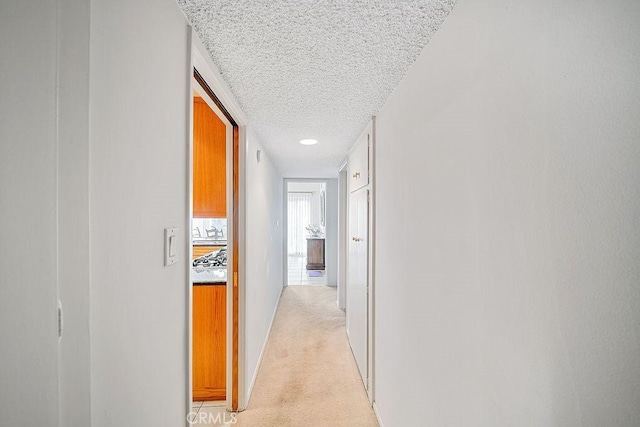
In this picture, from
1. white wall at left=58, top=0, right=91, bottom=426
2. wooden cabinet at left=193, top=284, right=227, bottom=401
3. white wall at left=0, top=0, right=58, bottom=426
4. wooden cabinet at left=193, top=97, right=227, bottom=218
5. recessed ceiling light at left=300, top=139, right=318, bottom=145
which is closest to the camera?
white wall at left=0, top=0, right=58, bottom=426

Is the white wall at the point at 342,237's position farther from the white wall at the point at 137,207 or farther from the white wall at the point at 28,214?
the white wall at the point at 28,214

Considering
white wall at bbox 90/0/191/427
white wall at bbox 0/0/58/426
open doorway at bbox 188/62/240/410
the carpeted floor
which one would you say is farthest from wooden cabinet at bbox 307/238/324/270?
white wall at bbox 0/0/58/426

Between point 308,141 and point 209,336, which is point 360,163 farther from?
point 209,336

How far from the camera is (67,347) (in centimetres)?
56

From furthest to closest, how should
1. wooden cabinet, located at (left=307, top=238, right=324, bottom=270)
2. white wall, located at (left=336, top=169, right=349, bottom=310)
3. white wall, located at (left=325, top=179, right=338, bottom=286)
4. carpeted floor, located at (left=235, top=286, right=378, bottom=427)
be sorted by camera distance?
wooden cabinet, located at (left=307, top=238, right=324, bottom=270)
white wall, located at (left=325, top=179, right=338, bottom=286)
white wall, located at (left=336, top=169, right=349, bottom=310)
carpeted floor, located at (left=235, top=286, right=378, bottom=427)

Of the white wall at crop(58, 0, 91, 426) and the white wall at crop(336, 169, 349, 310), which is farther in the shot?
the white wall at crop(336, 169, 349, 310)

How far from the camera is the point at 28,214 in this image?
18.0 inches

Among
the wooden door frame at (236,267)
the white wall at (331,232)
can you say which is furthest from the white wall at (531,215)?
the white wall at (331,232)

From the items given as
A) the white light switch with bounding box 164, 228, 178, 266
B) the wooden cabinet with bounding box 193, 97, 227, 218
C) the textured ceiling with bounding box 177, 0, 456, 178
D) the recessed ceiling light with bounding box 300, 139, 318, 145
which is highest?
the recessed ceiling light with bounding box 300, 139, 318, 145

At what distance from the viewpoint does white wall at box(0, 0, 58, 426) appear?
43 cm

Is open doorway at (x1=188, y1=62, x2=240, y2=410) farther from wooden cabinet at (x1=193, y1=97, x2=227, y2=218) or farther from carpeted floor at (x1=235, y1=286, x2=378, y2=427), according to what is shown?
carpeted floor at (x1=235, y1=286, x2=378, y2=427)

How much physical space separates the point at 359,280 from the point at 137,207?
229cm

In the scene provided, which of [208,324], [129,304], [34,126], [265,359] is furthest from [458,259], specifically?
[265,359]

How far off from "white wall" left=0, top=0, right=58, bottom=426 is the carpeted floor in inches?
77.7
